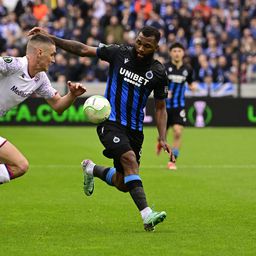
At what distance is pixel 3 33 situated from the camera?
2809cm

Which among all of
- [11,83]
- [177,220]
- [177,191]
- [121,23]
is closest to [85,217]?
[177,220]

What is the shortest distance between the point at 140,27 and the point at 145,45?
19.2 metres

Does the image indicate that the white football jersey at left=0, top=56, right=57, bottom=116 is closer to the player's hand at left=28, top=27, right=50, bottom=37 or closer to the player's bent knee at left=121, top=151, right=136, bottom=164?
the player's hand at left=28, top=27, right=50, bottom=37

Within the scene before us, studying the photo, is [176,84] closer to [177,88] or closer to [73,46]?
[177,88]

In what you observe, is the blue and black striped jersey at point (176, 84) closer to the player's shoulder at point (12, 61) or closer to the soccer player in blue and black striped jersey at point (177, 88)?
the soccer player in blue and black striped jersey at point (177, 88)

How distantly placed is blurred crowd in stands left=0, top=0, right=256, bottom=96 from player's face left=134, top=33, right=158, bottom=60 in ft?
56.8

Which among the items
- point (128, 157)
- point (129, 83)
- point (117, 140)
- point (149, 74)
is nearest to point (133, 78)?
point (129, 83)

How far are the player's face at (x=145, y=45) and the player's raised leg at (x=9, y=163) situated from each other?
1.82 meters

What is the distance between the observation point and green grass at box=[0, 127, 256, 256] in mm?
8516

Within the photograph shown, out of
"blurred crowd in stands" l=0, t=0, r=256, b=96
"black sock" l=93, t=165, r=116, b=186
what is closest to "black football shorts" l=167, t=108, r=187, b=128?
"black sock" l=93, t=165, r=116, b=186

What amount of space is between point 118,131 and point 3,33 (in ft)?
61.9

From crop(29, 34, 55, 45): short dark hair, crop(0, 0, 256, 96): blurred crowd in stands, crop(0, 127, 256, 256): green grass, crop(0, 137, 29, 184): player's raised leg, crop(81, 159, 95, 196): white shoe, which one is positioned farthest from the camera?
crop(0, 0, 256, 96): blurred crowd in stands

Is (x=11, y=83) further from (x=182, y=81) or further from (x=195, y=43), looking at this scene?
(x=195, y=43)

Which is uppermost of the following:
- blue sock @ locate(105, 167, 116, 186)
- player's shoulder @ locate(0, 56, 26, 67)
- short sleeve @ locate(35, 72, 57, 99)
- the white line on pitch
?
player's shoulder @ locate(0, 56, 26, 67)
